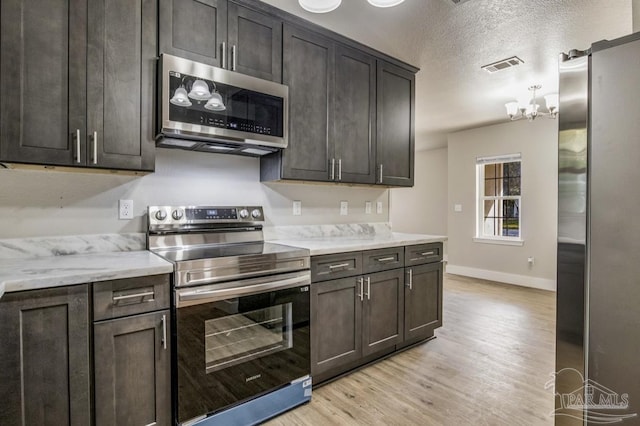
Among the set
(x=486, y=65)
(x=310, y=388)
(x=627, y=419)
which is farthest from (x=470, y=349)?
(x=486, y=65)

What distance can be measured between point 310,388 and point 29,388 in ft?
4.55

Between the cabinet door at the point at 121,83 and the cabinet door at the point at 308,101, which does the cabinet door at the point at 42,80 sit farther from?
the cabinet door at the point at 308,101

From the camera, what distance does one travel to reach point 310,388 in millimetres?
2064

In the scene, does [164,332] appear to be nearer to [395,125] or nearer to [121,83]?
[121,83]

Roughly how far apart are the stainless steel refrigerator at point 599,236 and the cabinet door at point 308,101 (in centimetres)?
162

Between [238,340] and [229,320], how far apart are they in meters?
0.14

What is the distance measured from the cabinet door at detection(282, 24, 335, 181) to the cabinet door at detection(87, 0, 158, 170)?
88cm

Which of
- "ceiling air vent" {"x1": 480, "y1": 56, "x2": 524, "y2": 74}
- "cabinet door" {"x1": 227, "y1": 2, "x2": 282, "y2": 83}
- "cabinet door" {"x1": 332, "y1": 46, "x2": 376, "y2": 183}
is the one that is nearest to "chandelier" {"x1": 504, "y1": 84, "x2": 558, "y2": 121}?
"ceiling air vent" {"x1": 480, "y1": 56, "x2": 524, "y2": 74}

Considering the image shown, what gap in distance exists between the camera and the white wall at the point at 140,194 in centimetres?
176

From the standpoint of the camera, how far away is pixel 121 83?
1.73 m

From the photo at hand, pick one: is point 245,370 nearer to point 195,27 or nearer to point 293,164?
point 293,164

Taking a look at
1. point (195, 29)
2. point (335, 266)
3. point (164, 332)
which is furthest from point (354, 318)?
point (195, 29)

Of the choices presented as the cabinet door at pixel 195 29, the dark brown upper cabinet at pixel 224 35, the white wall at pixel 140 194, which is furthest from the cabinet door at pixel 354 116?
the cabinet door at pixel 195 29

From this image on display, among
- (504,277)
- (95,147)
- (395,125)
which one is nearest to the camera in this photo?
(95,147)
